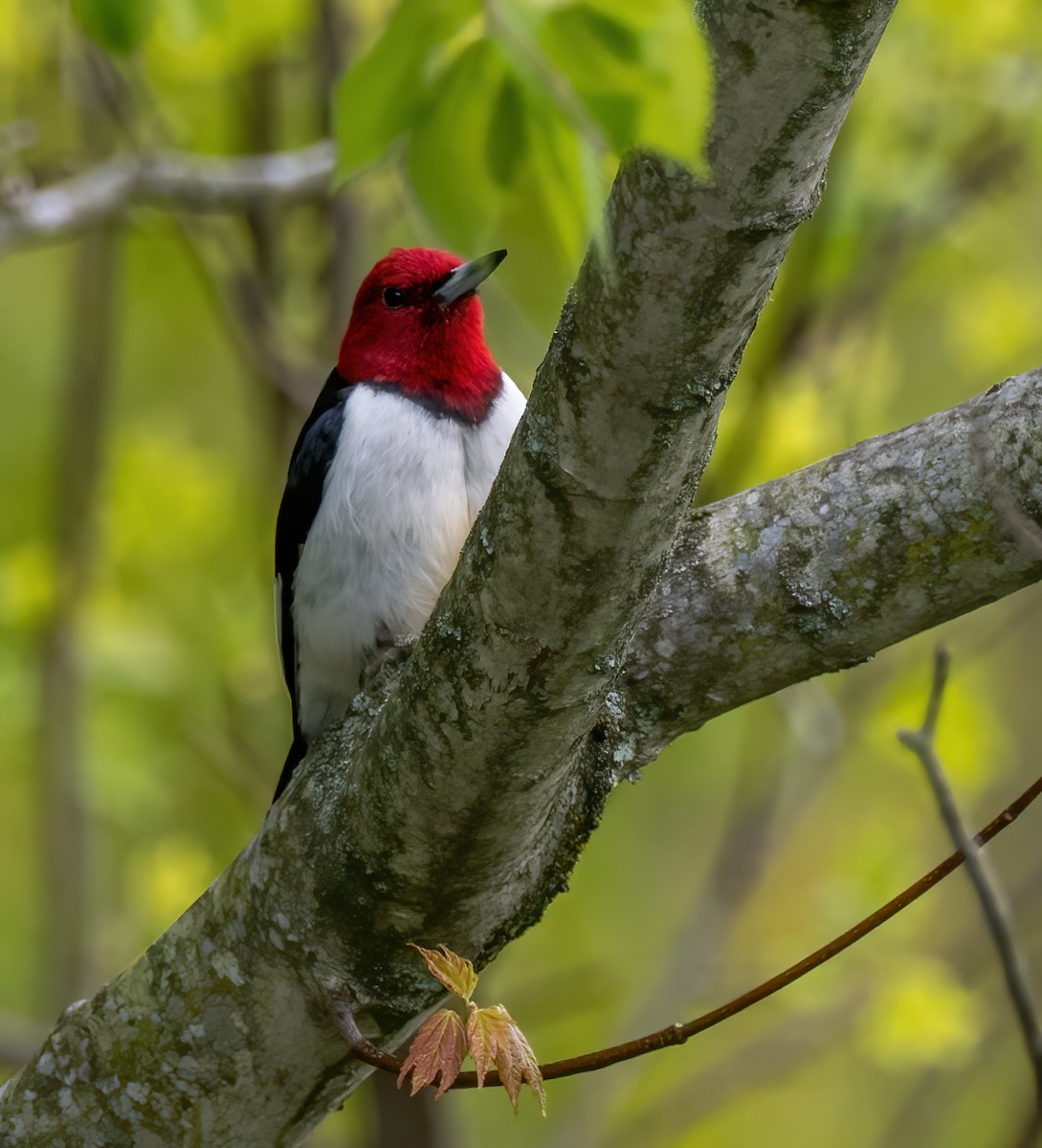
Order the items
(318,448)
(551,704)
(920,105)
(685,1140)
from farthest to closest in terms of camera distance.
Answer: (685,1140)
(920,105)
(318,448)
(551,704)

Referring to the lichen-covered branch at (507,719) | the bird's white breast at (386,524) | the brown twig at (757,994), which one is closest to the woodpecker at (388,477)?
the bird's white breast at (386,524)

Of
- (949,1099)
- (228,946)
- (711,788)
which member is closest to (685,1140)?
(949,1099)

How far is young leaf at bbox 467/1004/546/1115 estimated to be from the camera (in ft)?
5.45

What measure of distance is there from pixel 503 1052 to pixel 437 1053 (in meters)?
0.08

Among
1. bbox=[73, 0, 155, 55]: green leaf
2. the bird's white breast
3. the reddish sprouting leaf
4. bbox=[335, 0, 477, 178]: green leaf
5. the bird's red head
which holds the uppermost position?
bbox=[73, 0, 155, 55]: green leaf

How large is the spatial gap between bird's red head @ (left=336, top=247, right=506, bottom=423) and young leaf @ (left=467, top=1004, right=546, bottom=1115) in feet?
4.99

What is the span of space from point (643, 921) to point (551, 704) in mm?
5216

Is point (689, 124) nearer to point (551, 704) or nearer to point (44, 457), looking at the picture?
point (551, 704)

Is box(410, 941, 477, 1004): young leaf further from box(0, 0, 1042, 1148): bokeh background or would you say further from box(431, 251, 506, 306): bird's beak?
box(0, 0, 1042, 1148): bokeh background

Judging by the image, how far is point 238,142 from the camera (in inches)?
207

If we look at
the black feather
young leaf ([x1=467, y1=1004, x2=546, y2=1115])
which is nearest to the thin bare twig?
young leaf ([x1=467, y1=1004, x2=546, y2=1115])

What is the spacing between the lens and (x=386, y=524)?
2.80 metres

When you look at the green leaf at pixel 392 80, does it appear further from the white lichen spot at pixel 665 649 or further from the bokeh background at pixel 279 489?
the bokeh background at pixel 279 489

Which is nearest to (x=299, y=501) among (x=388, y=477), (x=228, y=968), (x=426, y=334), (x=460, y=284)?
(x=388, y=477)
